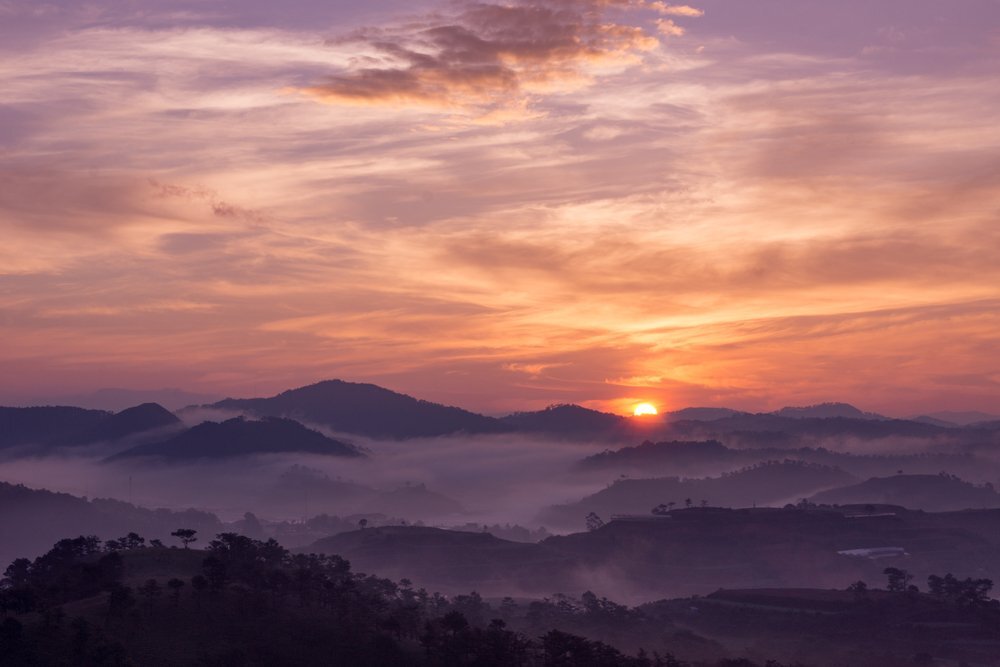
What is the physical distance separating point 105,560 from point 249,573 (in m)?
23.5

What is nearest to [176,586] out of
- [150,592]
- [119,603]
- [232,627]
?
[150,592]

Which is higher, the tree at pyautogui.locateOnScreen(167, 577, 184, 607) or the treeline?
the tree at pyautogui.locateOnScreen(167, 577, 184, 607)

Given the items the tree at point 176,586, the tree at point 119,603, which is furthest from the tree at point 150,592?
the tree at point 119,603

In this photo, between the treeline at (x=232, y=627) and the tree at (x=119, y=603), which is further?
the tree at (x=119, y=603)

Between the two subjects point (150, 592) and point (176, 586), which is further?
point (176, 586)

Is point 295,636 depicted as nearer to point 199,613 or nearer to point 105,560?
point 199,613

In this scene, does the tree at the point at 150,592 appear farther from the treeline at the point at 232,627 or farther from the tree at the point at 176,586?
the tree at the point at 176,586

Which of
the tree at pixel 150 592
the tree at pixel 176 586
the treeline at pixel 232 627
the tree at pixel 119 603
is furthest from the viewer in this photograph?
the tree at pixel 176 586

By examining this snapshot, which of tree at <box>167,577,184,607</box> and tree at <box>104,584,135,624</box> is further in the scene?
tree at <box>167,577,184,607</box>

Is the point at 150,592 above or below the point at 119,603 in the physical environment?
above

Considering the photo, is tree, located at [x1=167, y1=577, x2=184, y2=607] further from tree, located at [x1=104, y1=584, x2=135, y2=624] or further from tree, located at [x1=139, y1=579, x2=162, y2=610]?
tree, located at [x1=104, y1=584, x2=135, y2=624]

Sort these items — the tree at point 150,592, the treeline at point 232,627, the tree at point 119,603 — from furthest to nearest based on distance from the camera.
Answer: the tree at point 150,592 < the tree at point 119,603 < the treeline at point 232,627

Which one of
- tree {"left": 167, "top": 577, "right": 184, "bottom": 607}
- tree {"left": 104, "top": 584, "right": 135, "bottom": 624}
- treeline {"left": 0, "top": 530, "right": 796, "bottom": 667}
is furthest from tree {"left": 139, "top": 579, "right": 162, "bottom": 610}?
tree {"left": 104, "top": 584, "right": 135, "bottom": 624}

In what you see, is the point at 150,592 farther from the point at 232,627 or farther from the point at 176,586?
the point at 232,627
